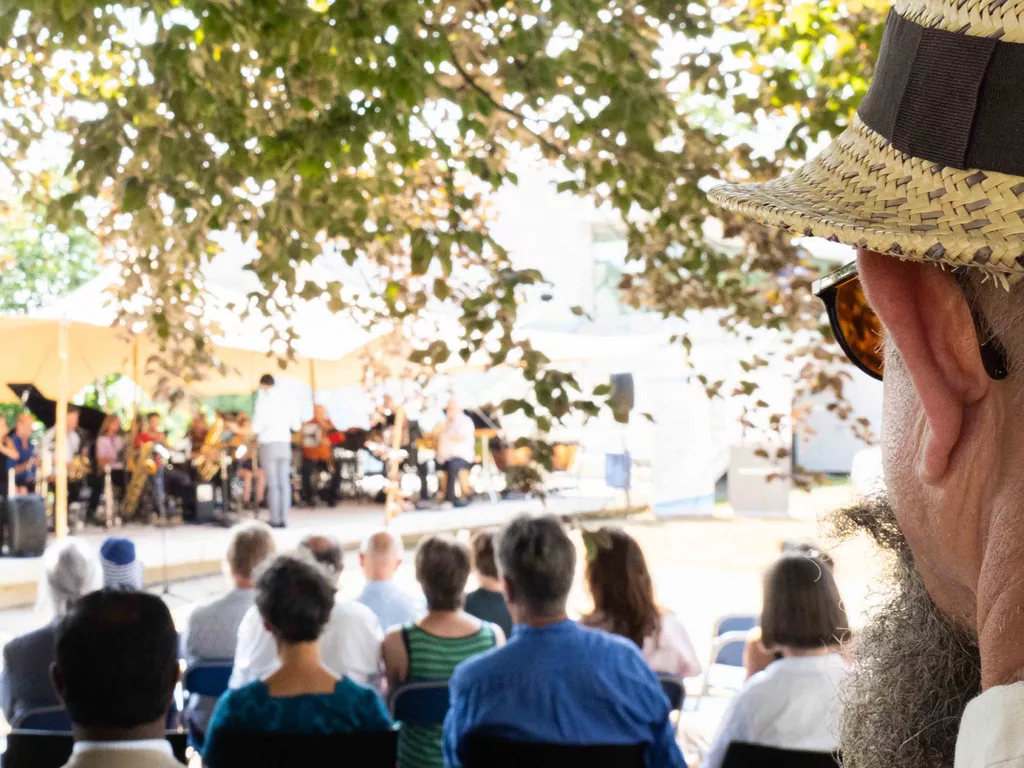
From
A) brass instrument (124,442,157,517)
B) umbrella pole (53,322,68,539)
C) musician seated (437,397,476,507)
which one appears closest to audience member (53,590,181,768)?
umbrella pole (53,322,68,539)

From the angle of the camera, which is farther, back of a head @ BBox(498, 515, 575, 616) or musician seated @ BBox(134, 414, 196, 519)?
musician seated @ BBox(134, 414, 196, 519)

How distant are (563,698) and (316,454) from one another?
14219mm

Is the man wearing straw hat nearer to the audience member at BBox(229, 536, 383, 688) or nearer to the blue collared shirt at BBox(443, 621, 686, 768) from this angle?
the blue collared shirt at BBox(443, 621, 686, 768)

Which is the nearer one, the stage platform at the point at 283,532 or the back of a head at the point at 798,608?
the back of a head at the point at 798,608

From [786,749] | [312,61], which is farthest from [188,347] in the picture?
[786,749]

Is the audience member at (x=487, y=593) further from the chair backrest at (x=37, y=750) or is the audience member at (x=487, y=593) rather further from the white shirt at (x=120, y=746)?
the white shirt at (x=120, y=746)

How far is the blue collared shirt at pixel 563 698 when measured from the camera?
338cm

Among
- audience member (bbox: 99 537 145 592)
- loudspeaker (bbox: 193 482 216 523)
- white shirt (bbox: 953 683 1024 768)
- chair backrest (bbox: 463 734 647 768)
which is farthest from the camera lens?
loudspeaker (bbox: 193 482 216 523)

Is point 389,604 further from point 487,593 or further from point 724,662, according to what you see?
point 724,662

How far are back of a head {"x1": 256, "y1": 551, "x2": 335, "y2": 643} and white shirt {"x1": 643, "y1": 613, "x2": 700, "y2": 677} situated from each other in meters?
1.37

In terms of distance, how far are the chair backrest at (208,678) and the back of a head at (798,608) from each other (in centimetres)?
227

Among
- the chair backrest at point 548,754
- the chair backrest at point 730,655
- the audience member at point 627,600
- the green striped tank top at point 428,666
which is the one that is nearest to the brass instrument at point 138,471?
the chair backrest at point 730,655

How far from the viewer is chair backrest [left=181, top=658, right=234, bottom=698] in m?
4.62

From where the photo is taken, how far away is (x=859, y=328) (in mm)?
1203
